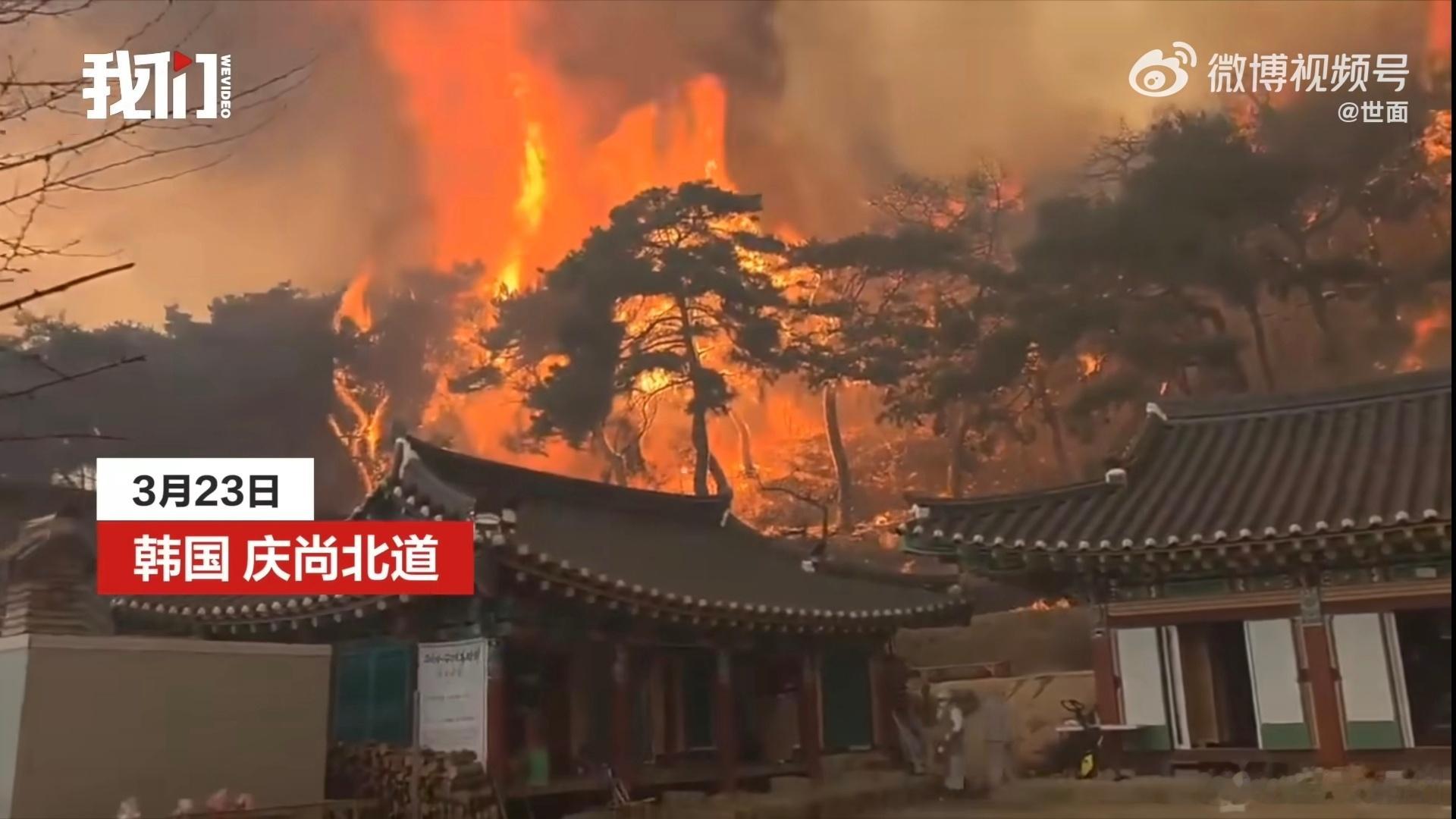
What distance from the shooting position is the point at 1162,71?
18.6ft

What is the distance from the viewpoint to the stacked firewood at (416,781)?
17.0ft

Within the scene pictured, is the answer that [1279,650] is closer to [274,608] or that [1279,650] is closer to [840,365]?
[840,365]

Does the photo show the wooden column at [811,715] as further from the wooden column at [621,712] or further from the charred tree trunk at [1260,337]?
the charred tree trunk at [1260,337]

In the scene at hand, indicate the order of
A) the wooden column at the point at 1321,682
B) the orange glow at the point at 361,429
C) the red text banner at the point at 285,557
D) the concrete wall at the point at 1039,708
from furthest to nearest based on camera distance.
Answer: the orange glow at the point at 361,429
the concrete wall at the point at 1039,708
the red text banner at the point at 285,557
the wooden column at the point at 1321,682

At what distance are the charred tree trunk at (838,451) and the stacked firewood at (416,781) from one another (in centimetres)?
208


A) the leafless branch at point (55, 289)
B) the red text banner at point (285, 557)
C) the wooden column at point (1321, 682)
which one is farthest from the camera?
the red text banner at point (285, 557)

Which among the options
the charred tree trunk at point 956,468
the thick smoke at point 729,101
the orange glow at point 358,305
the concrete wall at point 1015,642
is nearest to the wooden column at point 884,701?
the concrete wall at point 1015,642

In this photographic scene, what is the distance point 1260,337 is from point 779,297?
225 centimetres

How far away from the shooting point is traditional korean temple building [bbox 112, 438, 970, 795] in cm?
546

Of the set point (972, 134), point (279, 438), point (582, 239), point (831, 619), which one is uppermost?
point (972, 134)

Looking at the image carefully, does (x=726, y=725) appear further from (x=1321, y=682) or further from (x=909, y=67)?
(x=909, y=67)

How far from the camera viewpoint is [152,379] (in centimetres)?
555

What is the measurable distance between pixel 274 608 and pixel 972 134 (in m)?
4.11

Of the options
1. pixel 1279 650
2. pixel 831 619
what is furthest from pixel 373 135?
pixel 1279 650
